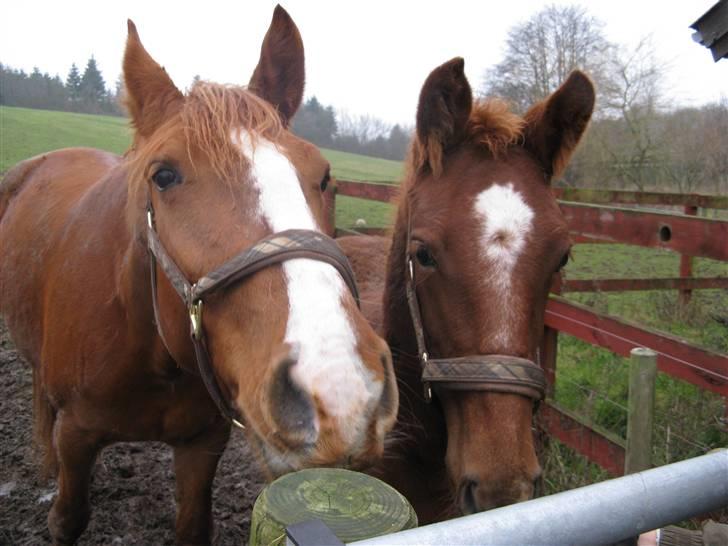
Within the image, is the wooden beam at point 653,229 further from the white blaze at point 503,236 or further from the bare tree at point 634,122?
the bare tree at point 634,122

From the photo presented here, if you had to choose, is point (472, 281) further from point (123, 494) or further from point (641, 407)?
point (123, 494)

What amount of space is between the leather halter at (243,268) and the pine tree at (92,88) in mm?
58699

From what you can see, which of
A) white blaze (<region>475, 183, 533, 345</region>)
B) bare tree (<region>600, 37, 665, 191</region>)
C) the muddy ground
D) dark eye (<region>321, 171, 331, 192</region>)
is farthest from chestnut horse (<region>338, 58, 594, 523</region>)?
bare tree (<region>600, 37, 665, 191</region>)

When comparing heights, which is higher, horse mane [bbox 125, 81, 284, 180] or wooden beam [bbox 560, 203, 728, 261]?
horse mane [bbox 125, 81, 284, 180]

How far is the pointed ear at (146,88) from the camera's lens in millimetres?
2260

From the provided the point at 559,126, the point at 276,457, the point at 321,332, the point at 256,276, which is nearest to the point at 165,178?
the point at 256,276

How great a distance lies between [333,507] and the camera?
1040 mm

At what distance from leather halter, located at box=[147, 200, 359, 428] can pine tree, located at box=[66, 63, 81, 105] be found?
60.7 meters

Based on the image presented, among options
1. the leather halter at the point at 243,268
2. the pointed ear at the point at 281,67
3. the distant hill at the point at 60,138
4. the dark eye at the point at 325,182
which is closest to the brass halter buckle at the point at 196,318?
the leather halter at the point at 243,268

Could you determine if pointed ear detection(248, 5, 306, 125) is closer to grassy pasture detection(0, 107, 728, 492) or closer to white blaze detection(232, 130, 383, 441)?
grassy pasture detection(0, 107, 728, 492)

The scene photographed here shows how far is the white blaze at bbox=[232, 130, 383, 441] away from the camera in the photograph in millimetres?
1327

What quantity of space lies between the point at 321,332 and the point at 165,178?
88cm

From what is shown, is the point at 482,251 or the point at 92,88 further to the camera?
→ the point at 92,88

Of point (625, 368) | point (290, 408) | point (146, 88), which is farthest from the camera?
point (625, 368)
